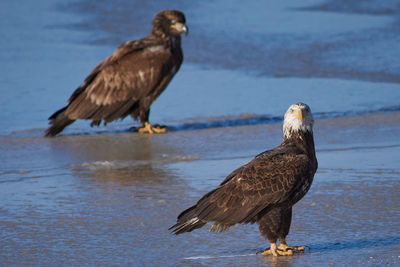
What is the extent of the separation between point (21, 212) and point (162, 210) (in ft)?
2.92

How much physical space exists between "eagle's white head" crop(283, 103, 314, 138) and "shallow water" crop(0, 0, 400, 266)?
0.58 m

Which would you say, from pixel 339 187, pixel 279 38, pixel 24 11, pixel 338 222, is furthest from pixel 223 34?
pixel 338 222

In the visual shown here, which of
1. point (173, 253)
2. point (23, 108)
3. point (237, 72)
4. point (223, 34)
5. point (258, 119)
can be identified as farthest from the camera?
point (223, 34)

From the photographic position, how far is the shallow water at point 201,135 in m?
4.74

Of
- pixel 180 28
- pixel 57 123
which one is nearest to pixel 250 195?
pixel 57 123

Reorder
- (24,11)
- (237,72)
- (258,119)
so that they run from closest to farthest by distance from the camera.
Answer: (258,119) < (237,72) < (24,11)

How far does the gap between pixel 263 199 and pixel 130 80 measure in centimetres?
455

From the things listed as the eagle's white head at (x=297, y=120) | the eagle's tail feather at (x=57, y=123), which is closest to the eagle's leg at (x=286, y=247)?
the eagle's white head at (x=297, y=120)

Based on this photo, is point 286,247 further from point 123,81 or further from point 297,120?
point 123,81

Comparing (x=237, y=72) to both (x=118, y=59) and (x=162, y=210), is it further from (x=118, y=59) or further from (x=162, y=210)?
(x=162, y=210)

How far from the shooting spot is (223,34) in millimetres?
13047

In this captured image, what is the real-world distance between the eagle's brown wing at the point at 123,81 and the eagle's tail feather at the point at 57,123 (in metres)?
0.22

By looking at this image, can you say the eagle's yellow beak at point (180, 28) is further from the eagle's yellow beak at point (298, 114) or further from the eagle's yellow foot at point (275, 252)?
the eagle's yellow foot at point (275, 252)

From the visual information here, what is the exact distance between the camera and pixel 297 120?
15.8ft
